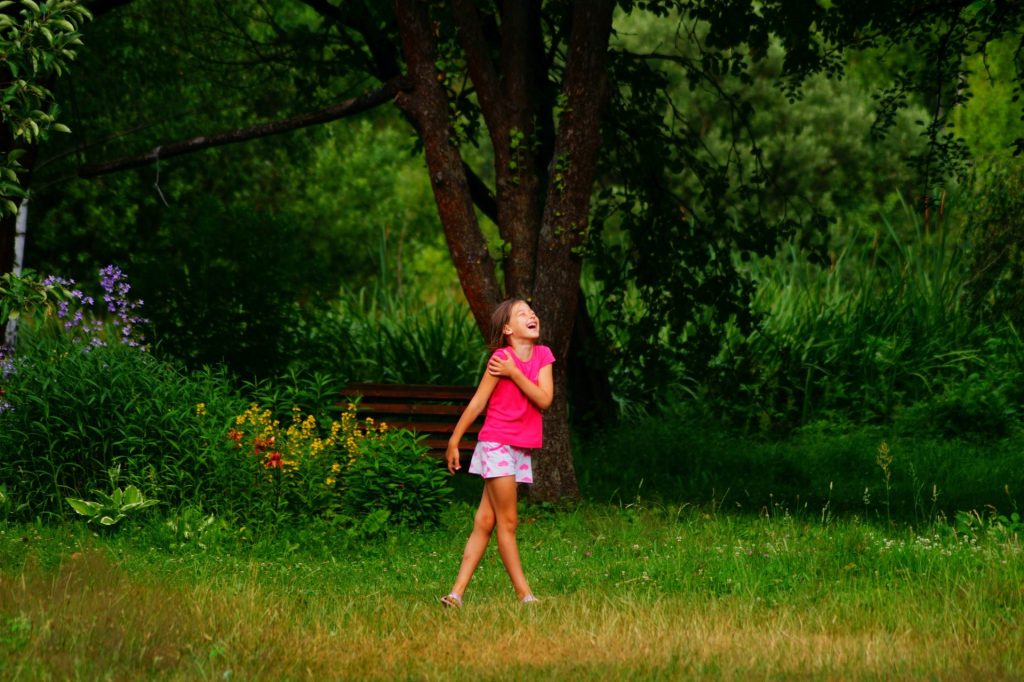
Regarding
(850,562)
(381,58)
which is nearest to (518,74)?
(381,58)

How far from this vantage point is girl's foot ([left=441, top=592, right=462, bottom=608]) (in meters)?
6.33

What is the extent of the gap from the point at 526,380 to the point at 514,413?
188 millimetres

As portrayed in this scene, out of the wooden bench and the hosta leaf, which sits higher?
the wooden bench

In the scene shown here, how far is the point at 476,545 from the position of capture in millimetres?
6492

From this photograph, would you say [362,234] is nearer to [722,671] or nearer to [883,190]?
[883,190]

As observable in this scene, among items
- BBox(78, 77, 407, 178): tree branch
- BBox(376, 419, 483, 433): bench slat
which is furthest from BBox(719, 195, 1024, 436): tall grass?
BBox(78, 77, 407, 178): tree branch

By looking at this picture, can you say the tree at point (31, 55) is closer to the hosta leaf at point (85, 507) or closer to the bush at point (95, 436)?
the bush at point (95, 436)

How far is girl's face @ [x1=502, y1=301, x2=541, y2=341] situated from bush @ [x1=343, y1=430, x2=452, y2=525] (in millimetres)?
2716

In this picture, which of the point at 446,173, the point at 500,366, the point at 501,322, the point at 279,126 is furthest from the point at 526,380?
the point at 279,126

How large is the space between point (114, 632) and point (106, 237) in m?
16.0

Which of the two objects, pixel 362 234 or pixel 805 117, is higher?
pixel 805 117

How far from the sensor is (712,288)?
11.4 meters

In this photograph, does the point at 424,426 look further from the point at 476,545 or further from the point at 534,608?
the point at 534,608

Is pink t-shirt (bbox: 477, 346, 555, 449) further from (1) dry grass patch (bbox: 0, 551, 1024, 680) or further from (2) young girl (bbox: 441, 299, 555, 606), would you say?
(1) dry grass patch (bbox: 0, 551, 1024, 680)
